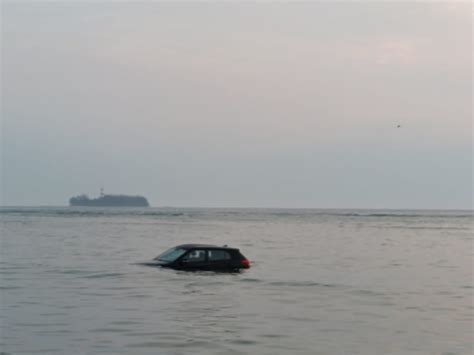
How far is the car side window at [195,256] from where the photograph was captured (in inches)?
1230

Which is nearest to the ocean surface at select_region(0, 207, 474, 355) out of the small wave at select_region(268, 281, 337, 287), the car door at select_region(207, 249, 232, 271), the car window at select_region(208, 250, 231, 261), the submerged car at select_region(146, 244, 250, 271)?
the small wave at select_region(268, 281, 337, 287)

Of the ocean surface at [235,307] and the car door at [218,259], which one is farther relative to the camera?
the car door at [218,259]

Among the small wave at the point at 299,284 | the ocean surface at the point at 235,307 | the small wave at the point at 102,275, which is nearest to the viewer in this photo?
the ocean surface at the point at 235,307

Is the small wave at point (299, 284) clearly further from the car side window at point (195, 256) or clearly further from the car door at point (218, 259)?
the car side window at point (195, 256)

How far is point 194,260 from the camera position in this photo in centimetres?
3139

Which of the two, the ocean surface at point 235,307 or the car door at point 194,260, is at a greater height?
the car door at point 194,260

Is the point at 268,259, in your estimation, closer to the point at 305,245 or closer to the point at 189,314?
the point at 305,245

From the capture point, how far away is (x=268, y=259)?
1623 inches

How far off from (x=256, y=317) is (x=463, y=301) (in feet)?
30.1

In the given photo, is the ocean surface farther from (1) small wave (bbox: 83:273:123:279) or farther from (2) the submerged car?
(2) the submerged car

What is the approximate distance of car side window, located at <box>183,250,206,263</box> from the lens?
3125 centimetres

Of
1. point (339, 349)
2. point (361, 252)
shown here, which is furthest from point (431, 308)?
point (361, 252)

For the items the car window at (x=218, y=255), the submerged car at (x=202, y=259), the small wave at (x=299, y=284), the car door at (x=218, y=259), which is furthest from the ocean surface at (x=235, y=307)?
the car window at (x=218, y=255)

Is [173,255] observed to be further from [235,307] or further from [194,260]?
[235,307]
